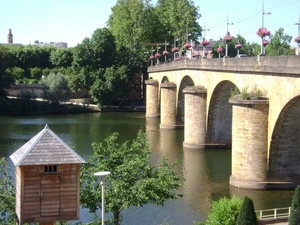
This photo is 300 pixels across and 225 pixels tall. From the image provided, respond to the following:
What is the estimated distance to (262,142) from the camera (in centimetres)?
2828

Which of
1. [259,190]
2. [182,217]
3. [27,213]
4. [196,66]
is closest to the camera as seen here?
[27,213]

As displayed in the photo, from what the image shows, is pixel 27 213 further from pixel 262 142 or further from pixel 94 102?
pixel 94 102

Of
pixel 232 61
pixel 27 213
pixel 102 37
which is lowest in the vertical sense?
pixel 27 213

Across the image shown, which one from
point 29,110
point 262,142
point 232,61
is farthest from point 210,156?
point 29,110

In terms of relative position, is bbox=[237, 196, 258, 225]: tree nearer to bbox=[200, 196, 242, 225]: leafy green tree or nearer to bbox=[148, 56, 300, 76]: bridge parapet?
bbox=[200, 196, 242, 225]: leafy green tree

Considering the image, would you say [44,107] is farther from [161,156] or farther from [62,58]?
[161,156]

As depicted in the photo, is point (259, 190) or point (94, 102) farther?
point (94, 102)

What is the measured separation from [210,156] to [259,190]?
9.56 m

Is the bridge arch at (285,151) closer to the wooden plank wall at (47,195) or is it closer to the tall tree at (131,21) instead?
the wooden plank wall at (47,195)

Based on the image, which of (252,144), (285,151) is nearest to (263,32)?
(252,144)

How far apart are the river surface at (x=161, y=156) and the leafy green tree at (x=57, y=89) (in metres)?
4.90

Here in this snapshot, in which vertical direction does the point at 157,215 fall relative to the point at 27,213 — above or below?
below

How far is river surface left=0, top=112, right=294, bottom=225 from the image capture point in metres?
23.5

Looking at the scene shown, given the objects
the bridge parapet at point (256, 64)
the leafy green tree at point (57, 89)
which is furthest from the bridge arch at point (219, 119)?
the leafy green tree at point (57, 89)
